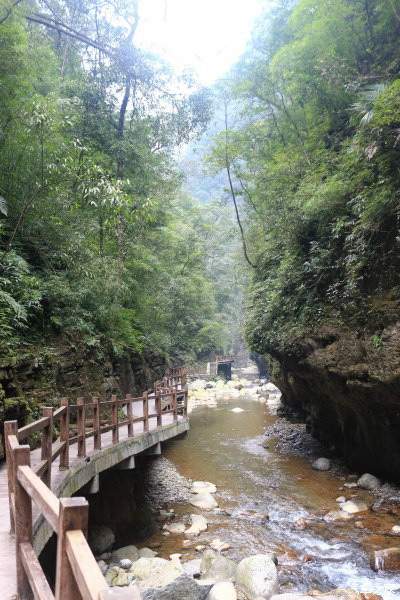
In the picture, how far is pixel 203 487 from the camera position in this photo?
10984mm

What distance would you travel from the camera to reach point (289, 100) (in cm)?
1688

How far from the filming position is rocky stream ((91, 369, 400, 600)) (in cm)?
625

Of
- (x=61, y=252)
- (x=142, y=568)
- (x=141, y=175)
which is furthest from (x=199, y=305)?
(x=142, y=568)

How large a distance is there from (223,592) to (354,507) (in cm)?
437

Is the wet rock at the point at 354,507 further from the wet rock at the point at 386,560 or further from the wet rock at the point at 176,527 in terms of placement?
the wet rock at the point at 176,527

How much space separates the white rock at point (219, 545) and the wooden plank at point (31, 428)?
442 centimetres

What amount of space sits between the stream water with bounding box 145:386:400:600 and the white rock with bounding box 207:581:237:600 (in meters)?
1.05

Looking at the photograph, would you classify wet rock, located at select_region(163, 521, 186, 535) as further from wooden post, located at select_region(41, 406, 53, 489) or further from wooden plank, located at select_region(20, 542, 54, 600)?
wooden plank, located at select_region(20, 542, 54, 600)

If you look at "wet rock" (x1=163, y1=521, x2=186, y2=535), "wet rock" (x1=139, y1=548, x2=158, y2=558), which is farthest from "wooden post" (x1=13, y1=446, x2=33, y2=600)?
"wet rock" (x1=163, y1=521, x2=186, y2=535)

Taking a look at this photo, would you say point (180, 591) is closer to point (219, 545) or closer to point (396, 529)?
Answer: point (219, 545)

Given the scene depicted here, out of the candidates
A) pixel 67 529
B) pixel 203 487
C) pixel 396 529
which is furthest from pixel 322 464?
pixel 67 529

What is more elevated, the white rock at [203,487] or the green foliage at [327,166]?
the green foliage at [327,166]

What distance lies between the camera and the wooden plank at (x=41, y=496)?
2004mm

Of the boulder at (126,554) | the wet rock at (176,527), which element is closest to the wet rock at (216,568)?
the boulder at (126,554)
